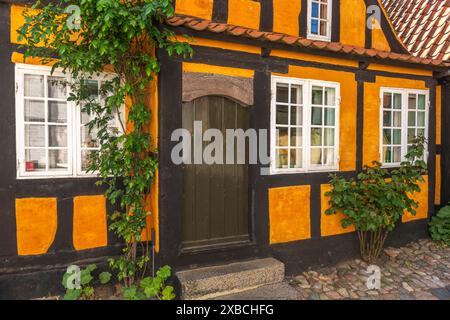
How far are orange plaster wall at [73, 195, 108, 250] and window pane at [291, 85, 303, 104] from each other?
3.00 meters

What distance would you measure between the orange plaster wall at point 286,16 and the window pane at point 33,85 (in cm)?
321

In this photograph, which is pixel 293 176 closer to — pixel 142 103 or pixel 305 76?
pixel 305 76

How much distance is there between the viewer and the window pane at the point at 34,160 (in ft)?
12.1

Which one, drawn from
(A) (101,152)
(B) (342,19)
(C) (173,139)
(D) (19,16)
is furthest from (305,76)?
(D) (19,16)

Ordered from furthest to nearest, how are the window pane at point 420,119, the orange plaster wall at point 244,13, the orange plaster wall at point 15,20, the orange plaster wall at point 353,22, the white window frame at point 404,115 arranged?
1. the window pane at point 420,119
2. the white window frame at point 404,115
3. the orange plaster wall at point 353,22
4. the orange plaster wall at point 244,13
5. the orange plaster wall at point 15,20

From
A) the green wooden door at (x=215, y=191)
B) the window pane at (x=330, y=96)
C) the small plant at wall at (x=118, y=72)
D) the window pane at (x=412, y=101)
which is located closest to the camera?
the small plant at wall at (x=118, y=72)

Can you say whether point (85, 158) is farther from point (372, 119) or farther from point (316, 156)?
point (372, 119)

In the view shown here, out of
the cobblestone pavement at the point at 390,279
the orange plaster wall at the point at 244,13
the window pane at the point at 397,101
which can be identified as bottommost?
the cobblestone pavement at the point at 390,279

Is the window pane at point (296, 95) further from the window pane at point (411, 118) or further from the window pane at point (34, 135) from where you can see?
the window pane at point (34, 135)

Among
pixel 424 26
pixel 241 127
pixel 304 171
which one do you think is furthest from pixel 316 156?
pixel 424 26

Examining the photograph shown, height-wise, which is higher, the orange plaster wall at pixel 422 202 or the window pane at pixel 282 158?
the window pane at pixel 282 158

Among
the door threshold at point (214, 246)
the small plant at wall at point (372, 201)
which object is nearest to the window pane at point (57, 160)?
the door threshold at point (214, 246)

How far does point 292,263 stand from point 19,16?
15.3 feet

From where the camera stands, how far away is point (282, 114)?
4.62 meters
